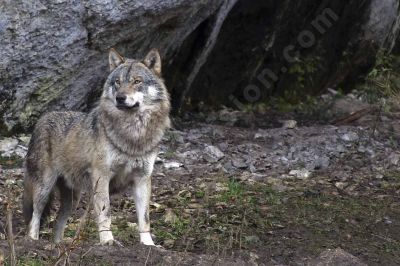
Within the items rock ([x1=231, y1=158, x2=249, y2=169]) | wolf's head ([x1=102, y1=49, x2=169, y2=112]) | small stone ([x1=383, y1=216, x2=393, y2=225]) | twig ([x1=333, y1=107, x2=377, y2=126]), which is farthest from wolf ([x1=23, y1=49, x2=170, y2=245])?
twig ([x1=333, y1=107, x2=377, y2=126])

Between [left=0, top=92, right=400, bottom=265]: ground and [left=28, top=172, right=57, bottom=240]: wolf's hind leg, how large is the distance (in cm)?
17

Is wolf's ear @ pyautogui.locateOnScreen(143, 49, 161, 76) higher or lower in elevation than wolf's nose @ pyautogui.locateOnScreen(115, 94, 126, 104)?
higher

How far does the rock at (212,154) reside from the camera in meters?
10.8

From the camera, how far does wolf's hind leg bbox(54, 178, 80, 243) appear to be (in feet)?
26.3

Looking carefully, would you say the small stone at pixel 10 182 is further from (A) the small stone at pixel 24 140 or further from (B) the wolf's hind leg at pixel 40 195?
(B) the wolf's hind leg at pixel 40 195

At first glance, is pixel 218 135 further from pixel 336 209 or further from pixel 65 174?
pixel 65 174

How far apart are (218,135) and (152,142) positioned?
403 cm

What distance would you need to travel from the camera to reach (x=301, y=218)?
877 cm

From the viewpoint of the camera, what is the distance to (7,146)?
33.6 feet

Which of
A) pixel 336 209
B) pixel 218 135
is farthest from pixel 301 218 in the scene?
pixel 218 135

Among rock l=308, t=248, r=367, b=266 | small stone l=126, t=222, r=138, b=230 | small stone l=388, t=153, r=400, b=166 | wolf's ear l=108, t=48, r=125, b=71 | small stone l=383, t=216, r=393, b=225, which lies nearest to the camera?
rock l=308, t=248, r=367, b=266

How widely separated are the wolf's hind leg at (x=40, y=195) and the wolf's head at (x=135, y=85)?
0.91m

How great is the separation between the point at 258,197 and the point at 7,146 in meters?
3.13

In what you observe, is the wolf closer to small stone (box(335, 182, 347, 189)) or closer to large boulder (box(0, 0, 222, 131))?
large boulder (box(0, 0, 222, 131))
